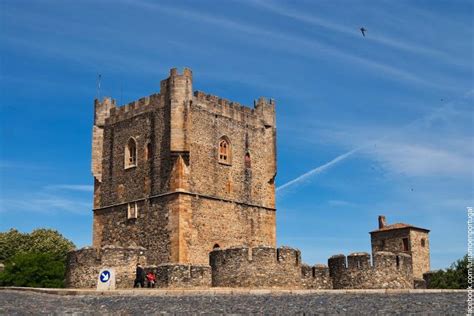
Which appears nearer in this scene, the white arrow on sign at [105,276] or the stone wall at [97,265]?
the white arrow on sign at [105,276]

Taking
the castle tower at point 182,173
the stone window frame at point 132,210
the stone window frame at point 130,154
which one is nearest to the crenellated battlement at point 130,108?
the castle tower at point 182,173

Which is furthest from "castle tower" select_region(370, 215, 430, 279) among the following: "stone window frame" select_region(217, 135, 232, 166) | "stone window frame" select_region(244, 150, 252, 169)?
"stone window frame" select_region(217, 135, 232, 166)

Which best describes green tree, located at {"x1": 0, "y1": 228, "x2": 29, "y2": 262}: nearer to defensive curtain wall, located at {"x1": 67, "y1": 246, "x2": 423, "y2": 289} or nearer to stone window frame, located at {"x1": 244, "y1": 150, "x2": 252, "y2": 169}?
stone window frame, located at {"x1": 244, "y1": 150, "x2": 252, "y2": 169}

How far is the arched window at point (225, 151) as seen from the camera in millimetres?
36312

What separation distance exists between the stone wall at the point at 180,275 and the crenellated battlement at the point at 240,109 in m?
11.7

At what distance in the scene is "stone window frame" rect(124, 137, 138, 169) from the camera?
1446 inches

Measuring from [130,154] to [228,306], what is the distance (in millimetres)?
23334

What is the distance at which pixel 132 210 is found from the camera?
35938mm

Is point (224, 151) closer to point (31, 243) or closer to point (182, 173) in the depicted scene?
point (182, 173)

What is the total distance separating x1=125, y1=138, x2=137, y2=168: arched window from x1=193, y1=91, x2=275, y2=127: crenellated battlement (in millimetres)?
4141

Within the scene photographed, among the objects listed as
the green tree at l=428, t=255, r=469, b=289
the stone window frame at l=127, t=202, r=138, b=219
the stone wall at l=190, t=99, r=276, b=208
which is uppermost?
the stone wall at l=190, t=99, r=276, b=208

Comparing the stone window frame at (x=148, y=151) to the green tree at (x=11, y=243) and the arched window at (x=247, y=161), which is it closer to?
the arched window at (x=247, y=161)

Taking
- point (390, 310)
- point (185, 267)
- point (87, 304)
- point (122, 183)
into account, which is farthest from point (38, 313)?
point (122, 183)

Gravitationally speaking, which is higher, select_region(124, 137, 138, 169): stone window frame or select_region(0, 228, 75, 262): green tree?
select_region(124, 137, 138, 169): stone window frame
